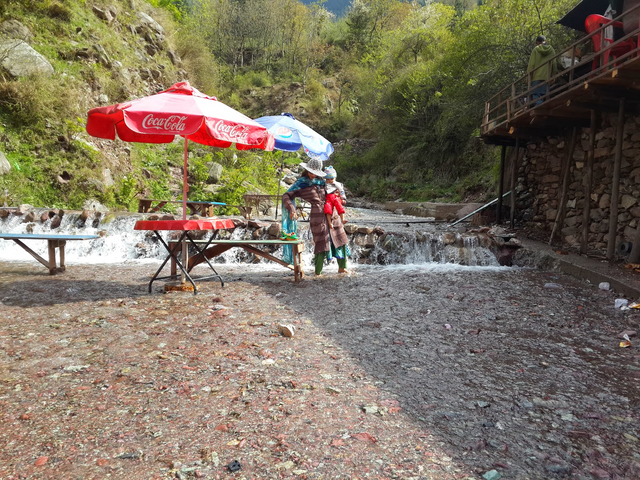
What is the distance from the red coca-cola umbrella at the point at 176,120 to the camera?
4.89 meters

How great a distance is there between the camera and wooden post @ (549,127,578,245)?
9.68m

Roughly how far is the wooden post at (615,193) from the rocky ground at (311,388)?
2788 mm

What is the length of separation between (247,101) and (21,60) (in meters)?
28.2

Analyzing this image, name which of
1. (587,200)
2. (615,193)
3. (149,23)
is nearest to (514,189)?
(587,200)

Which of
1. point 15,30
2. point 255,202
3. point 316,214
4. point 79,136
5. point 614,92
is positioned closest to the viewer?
point 316,214

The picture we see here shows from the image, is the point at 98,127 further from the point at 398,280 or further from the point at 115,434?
the point at 398,280

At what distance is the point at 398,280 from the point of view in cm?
744

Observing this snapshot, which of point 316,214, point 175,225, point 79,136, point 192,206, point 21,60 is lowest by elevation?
point 175,225

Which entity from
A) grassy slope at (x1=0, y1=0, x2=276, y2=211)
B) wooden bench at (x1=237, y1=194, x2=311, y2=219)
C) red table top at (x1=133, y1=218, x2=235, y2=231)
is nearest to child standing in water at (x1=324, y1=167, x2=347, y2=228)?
red table top at (x1=133, y1=218, x2=235, y2=231)

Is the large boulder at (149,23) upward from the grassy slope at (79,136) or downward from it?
upward

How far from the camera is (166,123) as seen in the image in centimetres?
493

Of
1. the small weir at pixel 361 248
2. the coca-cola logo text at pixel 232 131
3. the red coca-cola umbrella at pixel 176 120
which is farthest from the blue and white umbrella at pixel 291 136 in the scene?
the coca-cola logo text at pixel 232 131

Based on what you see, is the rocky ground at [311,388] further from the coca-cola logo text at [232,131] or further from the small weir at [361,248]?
the small weir at [361,248]

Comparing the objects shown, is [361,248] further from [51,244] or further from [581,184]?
[51,244]
